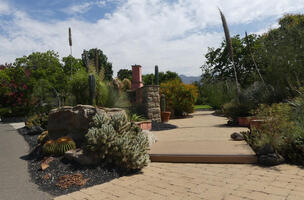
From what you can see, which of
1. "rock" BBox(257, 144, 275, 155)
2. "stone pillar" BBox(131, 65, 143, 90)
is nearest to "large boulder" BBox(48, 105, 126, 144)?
"rock" BBox(257, 144, 275, 155)

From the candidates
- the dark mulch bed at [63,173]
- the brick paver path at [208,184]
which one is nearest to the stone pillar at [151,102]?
the dark mulch bed at [63,173]

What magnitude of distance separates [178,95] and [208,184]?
445 inches

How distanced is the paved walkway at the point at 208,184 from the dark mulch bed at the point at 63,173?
195mm

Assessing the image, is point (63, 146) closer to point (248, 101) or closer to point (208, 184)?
point (208, 184)

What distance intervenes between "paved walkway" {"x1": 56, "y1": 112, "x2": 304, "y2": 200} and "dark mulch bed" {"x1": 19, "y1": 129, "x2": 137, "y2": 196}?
0.20 m

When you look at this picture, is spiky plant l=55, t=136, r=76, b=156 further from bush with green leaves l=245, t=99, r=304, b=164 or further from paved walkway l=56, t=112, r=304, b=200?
bush with green leaves l=245, t=99, r=304, b=164

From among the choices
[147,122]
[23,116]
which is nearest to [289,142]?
[147,122]

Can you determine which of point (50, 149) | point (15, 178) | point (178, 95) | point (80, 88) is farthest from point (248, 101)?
point (15, 178)

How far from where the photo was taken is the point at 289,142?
4.75 metres

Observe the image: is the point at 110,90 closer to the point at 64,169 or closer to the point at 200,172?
the point at 64,169

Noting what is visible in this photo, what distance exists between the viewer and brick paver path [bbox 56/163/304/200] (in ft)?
10.6

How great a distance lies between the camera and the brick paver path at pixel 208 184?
10.6 ft

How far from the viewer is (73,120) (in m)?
5.70

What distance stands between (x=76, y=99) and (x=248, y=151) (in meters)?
5.81
